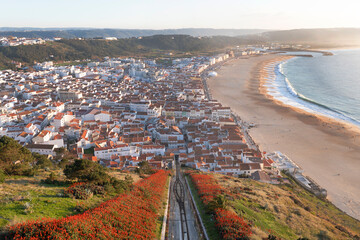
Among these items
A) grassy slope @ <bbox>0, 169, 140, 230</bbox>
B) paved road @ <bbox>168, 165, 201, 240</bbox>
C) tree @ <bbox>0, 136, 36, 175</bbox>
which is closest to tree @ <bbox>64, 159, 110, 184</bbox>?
grassy slope @ <bbox>0, 169, 140, 230</bbox>

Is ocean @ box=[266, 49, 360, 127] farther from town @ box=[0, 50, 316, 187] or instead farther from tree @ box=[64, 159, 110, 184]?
Result: tree @ box=[64, 159, 110, 184]

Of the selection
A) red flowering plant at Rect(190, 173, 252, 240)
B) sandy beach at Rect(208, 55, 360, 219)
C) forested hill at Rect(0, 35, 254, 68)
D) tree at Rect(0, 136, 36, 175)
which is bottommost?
sandy beach at Rect(208, 55, 360, 219)

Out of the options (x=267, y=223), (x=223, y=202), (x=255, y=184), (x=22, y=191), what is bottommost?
(x=255, y=184)

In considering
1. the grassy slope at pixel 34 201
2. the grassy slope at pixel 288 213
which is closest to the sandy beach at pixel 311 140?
the grassy slope at pixel 288 213

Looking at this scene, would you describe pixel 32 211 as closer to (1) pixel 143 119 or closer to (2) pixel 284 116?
(1) pixel 143 119

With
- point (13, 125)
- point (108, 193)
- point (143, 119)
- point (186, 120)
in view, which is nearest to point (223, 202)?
point (108, 193)

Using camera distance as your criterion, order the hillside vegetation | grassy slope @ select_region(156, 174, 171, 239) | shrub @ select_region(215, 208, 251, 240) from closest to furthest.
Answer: shrub @ select_region(215, 208, 251, 240) → grassy slope @ select_region(156, 174, 171, 239) → the hillside vegetation

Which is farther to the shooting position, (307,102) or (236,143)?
(307,102)
